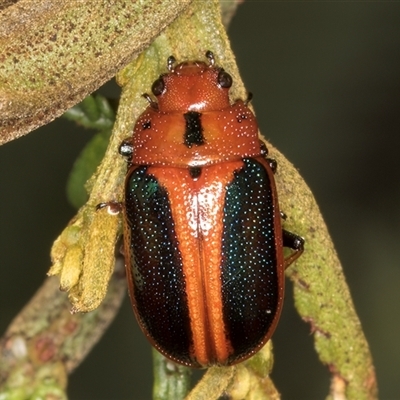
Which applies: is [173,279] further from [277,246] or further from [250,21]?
[250,21]

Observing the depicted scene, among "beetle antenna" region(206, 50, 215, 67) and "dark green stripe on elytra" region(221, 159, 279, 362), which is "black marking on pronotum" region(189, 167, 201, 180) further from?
"beetle antenna" region(206, 50, 215, 67)

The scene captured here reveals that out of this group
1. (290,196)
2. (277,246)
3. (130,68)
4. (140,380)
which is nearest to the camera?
(130,68)

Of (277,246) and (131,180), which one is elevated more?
(131,180)

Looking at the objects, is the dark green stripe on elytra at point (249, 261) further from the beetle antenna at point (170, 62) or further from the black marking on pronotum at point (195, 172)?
the beetle antenna at point (170, 62)

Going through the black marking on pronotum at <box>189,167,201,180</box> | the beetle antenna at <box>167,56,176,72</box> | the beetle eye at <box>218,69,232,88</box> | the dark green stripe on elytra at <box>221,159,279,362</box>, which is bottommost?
the dark green stripe on elytra at <box>221,159,279,362</box>

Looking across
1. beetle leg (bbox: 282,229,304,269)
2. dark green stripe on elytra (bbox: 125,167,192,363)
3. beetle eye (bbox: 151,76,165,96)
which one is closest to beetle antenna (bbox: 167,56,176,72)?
beetle eye (bbox: 151,76,165,96)

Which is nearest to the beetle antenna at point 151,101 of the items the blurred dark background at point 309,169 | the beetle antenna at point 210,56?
the beetle antenna at point 210,56

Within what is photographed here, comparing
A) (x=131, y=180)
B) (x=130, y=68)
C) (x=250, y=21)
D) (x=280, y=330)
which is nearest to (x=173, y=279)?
(x=131, y=180)
